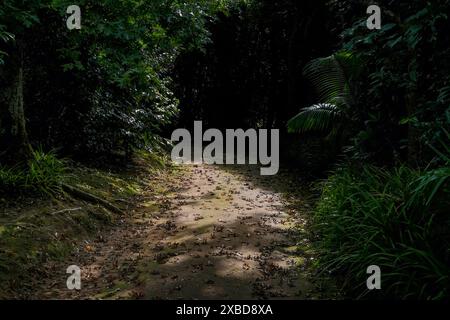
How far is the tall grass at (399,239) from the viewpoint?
396 centimetres

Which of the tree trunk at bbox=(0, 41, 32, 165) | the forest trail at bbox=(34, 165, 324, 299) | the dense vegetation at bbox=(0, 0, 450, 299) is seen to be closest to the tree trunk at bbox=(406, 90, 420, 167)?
the dense vegetation at bbox=(0, 0, 450, 299)

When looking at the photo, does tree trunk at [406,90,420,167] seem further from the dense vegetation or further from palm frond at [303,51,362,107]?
palm frond at [303,51,362,107]

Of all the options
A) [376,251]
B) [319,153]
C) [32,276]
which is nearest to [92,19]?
[32,276]

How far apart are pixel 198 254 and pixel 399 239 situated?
2.27 meters

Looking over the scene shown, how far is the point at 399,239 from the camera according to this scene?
456 centimetres

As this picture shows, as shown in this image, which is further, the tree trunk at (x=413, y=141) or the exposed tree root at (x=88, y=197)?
the exposed tree root at (x=88, y=197)

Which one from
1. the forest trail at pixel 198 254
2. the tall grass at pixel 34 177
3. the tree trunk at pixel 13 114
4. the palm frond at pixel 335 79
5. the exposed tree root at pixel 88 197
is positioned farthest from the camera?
the palm frond at pixel 335 79

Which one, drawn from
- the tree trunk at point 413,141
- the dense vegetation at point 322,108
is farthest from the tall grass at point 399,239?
the tree trunk at point 413,141

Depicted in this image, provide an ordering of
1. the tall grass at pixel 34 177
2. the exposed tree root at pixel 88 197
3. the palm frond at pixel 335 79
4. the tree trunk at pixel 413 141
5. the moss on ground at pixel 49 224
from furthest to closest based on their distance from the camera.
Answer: the palm frond at pixel 335 79
the exposed tree root at pixel 88 197
the tall grass at pixel 34 177
the tree trunk at pixel 413 141
the moss on ground at pixel 49 224

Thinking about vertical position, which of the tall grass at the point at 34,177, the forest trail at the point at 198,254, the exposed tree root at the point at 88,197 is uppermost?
the tall grass at the point at 34,177

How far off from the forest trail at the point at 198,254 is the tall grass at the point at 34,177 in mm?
1156

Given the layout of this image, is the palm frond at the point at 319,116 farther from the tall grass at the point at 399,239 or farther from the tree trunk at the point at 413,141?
the tall grass at the point at 399,239

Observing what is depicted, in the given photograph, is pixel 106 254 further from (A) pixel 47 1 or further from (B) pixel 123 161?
(B) pixel 123 161

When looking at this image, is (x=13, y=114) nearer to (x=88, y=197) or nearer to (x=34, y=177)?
(x=34, y=177)
